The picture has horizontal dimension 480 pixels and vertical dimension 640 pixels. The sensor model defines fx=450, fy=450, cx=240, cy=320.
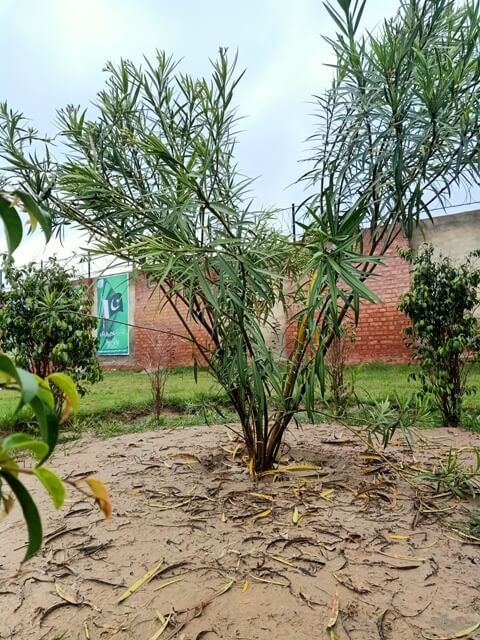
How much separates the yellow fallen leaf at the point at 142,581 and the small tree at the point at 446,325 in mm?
2424

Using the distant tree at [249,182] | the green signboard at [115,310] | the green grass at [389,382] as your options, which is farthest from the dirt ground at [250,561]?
the green signboard at [115,310]

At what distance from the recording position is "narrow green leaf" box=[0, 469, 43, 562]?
1.11 ft

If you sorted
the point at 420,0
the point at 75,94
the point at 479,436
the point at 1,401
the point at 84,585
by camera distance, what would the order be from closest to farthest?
the point at 84,585
the point at 420,0
the point at 75,94
the point at 479,436
the point at 1,401

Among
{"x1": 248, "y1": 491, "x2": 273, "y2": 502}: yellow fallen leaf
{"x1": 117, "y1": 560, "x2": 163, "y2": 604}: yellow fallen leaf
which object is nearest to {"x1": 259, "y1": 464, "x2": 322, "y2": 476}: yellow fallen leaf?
{"x1": 248, "y1": 491, "x2": 273, "y2": 502}: yellow fallen leaf

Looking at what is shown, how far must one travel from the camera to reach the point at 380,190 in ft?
5.77

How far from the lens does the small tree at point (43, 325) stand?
3.42 meters

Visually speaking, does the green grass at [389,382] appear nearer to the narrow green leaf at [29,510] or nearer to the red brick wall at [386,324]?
the red brick wall at [386,324]

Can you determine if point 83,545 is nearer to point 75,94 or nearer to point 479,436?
point 75,94

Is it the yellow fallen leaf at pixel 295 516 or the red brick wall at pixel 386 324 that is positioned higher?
the red brick wall at pixel 386 324

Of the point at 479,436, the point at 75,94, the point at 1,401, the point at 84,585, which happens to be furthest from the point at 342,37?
the point at 1,401

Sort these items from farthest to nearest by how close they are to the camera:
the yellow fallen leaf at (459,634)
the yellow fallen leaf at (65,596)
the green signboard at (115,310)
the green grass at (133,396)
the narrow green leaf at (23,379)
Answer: the green signboard at (115,310)
the green grass at (133,396)
the yellow fallen leaf at (65,596)
the yellow fallen leaf at (459,634)
the narrow green leaf at (23,379)

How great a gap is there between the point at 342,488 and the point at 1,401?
12.8 ft

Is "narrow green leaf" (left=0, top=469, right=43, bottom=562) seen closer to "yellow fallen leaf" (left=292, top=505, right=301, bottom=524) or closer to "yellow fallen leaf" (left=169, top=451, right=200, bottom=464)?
"yellow fallen leaf" (left=292, top=505, right=301, bottom=524)

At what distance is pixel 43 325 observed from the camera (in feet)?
11.0
